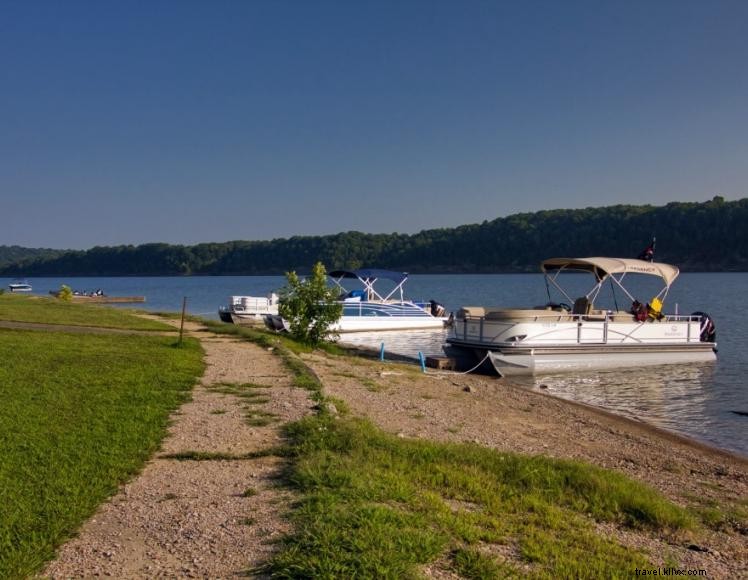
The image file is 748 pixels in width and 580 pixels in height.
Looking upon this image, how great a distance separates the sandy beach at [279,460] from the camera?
17.2 ft

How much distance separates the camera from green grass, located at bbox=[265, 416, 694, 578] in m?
5.00

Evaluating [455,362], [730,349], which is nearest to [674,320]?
[730,349]

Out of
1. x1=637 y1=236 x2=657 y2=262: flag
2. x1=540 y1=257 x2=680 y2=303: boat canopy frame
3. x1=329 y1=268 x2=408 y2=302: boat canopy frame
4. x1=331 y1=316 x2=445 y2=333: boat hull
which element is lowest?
x1=331 y1=316 x2=445 y2=333: boat hull


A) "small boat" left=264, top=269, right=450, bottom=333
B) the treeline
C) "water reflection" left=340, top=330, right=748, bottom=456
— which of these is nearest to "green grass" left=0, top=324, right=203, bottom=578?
"water reflection" left=340, top=330, right=748, bottom=456

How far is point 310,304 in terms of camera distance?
22859 mm

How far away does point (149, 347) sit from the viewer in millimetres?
17953

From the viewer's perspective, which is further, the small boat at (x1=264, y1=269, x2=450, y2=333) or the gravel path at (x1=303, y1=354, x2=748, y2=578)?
the small boat at (x1=264, y1=269, x2=450, y2=333)

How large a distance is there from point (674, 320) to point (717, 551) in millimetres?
22078

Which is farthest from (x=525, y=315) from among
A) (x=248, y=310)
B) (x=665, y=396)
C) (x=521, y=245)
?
(x=521, y=245)

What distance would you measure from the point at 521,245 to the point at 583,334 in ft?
401

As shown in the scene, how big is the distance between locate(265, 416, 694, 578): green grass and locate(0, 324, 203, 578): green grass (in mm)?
1818

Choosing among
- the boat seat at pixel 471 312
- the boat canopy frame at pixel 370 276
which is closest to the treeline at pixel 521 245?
the boat canopy frame at pixel 370 276

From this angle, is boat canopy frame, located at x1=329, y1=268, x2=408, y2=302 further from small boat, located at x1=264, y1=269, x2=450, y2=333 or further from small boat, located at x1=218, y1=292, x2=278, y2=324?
small boat, located at x1=218, y1=292, x2=278, y2=324

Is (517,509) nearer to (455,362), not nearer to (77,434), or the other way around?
(77,434)
